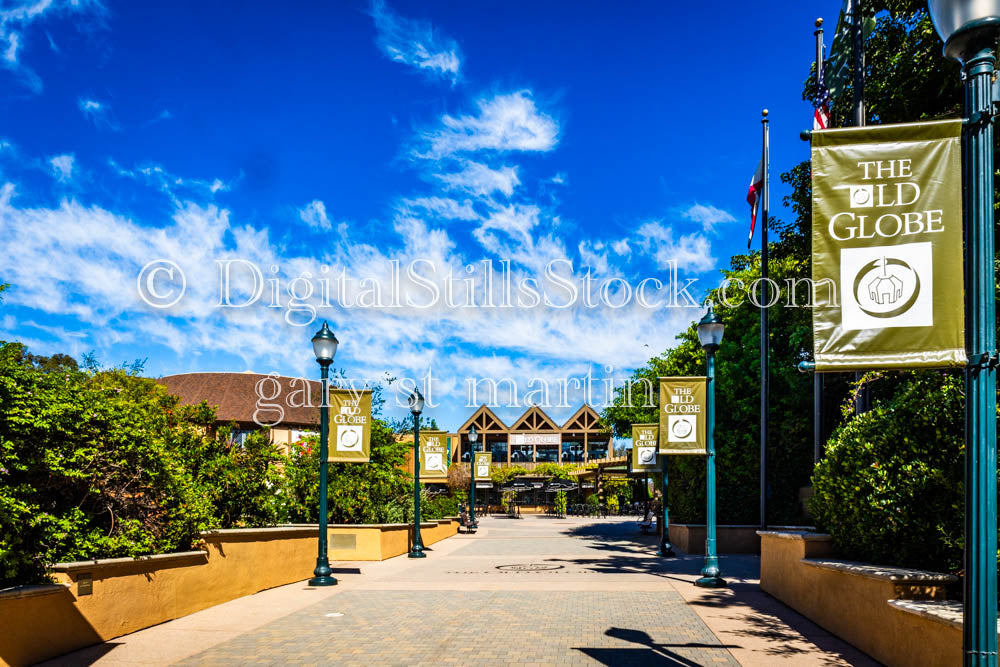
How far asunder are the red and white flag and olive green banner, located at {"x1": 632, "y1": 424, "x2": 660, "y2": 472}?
6.58m

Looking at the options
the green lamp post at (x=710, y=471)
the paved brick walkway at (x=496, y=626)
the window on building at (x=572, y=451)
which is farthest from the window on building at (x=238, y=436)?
the window on building at (x=572, y=451)

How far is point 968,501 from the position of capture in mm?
3967

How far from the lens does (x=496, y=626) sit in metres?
9.67

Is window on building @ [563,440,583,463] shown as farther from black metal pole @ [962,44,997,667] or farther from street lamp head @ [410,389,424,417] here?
black metal pole @ [962,44,997,667]

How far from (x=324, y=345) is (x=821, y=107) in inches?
510

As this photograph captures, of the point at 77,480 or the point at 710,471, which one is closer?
the point at 77,480

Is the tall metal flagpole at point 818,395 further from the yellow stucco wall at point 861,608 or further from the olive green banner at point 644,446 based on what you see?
the olive green banner at point 644,446

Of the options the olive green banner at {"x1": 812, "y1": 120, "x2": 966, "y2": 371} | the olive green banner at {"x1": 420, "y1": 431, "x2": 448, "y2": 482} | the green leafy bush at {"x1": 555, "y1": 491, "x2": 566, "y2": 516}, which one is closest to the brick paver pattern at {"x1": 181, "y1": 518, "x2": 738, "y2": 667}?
the olive green banner at {"x1": 812, "y1": 120, "x2": 966, "y2": 371}

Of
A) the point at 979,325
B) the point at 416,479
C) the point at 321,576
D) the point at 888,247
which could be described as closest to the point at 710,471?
the point at 321,576

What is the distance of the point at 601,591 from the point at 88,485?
8.34 meters

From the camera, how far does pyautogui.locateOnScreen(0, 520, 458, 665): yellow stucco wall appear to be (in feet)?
23.6

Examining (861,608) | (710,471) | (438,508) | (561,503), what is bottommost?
(561,503)

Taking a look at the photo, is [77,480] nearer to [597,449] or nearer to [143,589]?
[143,589]

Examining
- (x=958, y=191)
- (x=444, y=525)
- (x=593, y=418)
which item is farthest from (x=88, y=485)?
(x=593, y=418)
